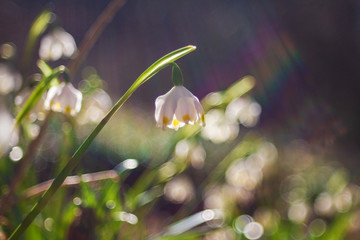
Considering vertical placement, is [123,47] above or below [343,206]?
above

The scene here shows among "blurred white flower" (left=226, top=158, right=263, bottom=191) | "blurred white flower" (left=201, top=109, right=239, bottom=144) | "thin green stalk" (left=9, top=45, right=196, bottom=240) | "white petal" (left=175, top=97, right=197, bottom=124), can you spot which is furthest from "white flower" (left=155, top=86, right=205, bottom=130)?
"blurred white flower" (left=226, top=158, right=263, bottom=191)

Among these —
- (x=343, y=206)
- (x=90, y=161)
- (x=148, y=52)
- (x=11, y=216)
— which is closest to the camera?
(x=11, y=216)

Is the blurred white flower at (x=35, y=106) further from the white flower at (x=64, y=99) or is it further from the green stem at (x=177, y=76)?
the green stem at (x=177, y=76)

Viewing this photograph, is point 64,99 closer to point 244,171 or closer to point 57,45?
point 57,45

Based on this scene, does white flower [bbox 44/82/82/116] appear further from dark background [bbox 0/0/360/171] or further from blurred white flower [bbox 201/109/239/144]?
dark background [bbox 0/0/360/171]

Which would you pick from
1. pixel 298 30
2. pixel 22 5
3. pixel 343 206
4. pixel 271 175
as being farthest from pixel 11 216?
pixel 22 5

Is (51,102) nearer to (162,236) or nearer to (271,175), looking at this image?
(162,236)

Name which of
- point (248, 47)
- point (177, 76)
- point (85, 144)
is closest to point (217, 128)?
point (177, 76)
